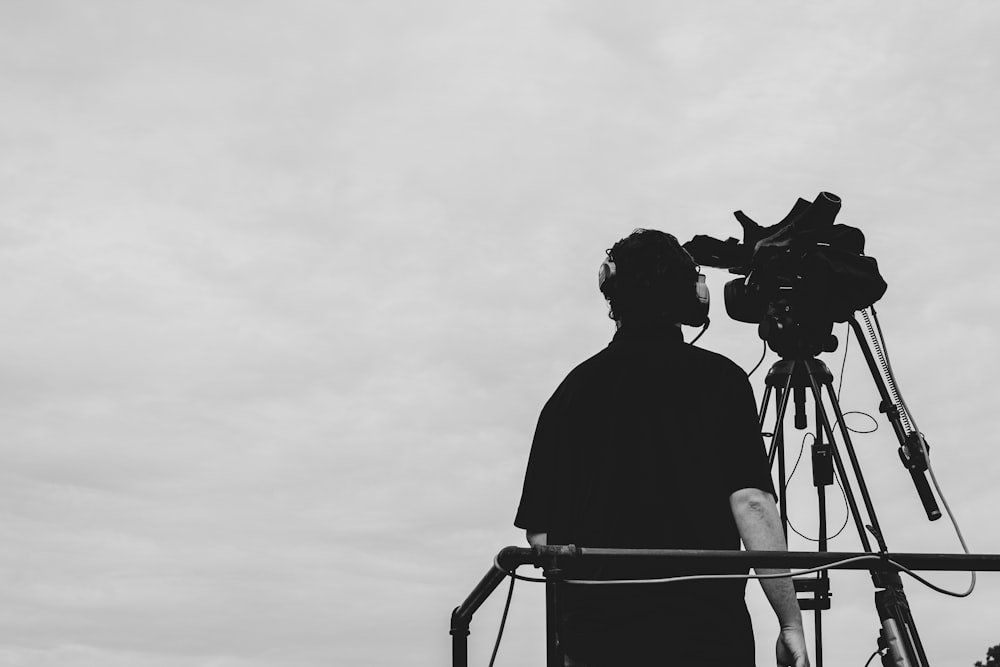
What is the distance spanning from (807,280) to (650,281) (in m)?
1.48

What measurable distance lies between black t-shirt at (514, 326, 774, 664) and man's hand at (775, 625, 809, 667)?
69 mm

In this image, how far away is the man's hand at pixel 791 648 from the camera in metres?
2.35

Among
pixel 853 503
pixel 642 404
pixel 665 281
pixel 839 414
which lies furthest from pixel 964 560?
pixel 839 414

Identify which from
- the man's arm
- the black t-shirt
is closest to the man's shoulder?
the black t-shirt

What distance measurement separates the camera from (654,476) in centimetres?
260

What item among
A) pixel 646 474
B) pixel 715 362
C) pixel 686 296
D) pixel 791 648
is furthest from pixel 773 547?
pixel 686 296

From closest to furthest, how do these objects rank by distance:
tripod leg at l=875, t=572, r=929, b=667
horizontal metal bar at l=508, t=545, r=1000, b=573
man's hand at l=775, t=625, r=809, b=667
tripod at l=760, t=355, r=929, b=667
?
horizontal metal bar at l=508, t=545, r=1000, b=573
man's hand at l=775, t=625, r=809, b=667
tripod leg at l=875, t=572, r=929, b=667
tripod at l=760, t=355, r=929, b=667

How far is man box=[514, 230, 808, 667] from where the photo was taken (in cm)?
240

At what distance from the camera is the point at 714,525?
8.41ft

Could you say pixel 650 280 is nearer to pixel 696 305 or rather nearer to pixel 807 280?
pixel 696 305

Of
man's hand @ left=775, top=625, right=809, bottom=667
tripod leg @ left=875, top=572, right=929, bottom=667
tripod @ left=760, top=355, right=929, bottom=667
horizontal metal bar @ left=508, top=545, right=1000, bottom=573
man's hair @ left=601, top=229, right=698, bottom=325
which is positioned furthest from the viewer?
tripod @ left=760, top=355, right=929, bottom=667

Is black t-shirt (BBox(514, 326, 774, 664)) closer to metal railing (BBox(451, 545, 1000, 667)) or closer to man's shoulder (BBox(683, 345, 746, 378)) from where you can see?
man's shoulder (BBox(683, 345, 746, 378))

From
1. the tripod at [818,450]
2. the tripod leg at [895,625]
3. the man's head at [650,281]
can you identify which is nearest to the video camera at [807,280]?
the tripod at [818,450]

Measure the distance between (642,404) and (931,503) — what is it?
1652mm
